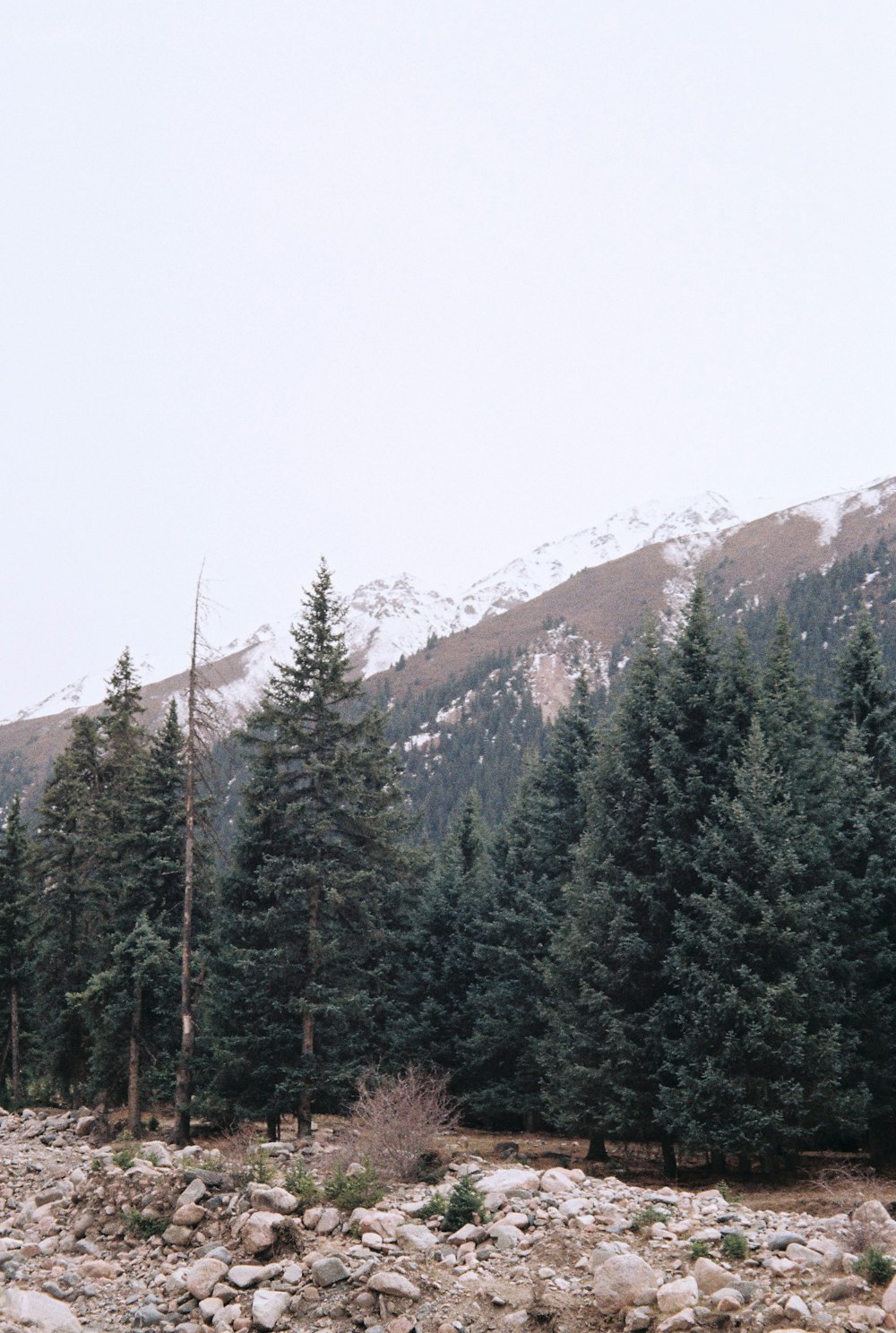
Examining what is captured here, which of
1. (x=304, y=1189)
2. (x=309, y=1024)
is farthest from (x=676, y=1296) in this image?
(x=309, y=1024)

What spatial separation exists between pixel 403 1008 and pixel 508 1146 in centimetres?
919

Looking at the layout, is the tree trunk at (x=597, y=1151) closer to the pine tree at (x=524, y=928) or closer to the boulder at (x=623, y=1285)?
the pine tree at (x=524, y=928)

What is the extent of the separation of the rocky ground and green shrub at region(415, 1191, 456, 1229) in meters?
0.12

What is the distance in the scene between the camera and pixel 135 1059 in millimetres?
30469

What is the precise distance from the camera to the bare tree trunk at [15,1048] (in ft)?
127

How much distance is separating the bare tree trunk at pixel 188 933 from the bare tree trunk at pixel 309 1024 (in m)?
3.14

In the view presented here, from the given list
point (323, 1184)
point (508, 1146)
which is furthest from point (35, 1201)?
point (508, 1146)

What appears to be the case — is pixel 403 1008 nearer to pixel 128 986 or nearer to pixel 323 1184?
pixel 128 986

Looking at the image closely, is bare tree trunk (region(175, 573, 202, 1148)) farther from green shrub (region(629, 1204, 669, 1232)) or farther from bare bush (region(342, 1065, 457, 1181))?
green shrub (region(629, 1204, 669, 1232))

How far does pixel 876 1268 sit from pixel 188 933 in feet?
68.0

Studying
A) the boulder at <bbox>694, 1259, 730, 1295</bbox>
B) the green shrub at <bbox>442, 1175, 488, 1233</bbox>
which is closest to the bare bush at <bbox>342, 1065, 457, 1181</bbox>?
the green shrub at <bbox>442, 1175, 488, 1233</bbox>

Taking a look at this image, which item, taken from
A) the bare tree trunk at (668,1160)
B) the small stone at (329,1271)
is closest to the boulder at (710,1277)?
the small stone at (329,1271)

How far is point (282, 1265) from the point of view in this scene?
41.6 feet

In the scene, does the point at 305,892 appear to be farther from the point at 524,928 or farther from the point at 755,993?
the point at 755,993
